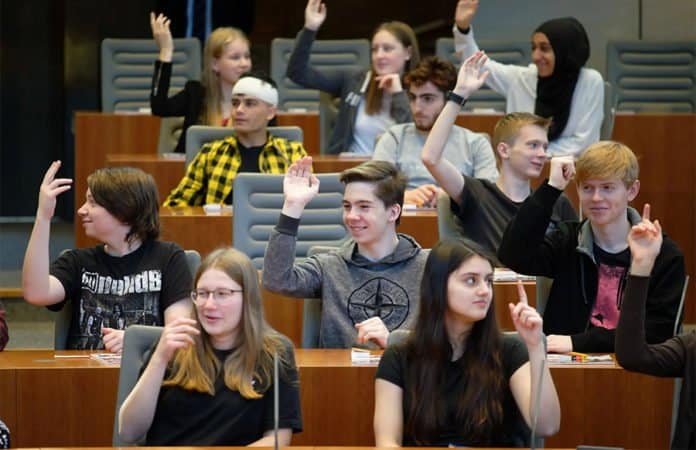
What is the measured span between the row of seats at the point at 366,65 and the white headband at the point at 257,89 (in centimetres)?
230

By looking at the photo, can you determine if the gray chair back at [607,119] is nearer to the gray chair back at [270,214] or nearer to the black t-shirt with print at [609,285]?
the gray chair back at [270,214]

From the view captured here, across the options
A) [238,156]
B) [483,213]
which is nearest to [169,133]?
[238,156]

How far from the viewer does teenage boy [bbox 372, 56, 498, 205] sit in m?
6.12

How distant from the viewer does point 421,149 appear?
634cm

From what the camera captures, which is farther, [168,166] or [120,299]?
[168,166]

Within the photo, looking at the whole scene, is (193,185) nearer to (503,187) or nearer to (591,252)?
(503,187)

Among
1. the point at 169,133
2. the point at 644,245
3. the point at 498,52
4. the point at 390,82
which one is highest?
the point at 498,52

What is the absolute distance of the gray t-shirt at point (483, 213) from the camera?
5.18 meters

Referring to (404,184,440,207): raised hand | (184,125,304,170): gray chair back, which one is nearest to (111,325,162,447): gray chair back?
(404,184,440,207): raised hand

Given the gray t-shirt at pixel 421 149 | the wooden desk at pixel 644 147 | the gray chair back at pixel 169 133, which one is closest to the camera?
the gray t-shirt at pixel 421 149

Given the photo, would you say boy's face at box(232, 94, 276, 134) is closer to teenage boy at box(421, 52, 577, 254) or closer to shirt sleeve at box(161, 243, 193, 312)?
teenage boy at box(421, 52, 577, 254)

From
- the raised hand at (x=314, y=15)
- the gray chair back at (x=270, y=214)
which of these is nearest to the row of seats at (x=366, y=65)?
the raised hand at (x=314, y=15)

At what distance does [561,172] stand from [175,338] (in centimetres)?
150

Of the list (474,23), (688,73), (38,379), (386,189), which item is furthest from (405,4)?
(38,379)
